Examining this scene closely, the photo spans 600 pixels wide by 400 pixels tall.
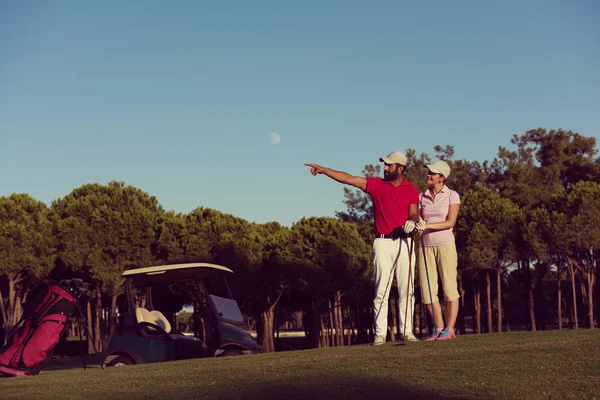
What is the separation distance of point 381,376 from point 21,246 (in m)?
41.7

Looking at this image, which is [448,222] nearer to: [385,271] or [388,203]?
[388,203]

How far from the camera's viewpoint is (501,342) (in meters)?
9.14

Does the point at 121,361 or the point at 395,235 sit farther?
the point at 121,361

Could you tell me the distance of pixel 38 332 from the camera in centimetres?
1116

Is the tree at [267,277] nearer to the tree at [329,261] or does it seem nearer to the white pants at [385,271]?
the tree at [329,261]

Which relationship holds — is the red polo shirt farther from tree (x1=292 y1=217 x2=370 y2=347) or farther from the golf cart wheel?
tree (x1=292 y1=217 x2=370 y2=347)

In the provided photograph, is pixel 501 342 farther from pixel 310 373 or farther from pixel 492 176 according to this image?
pixel 492 176

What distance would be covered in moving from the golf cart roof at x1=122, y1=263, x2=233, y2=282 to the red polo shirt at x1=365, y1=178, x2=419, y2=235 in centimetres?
591

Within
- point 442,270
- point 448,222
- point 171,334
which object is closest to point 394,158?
point 448,222

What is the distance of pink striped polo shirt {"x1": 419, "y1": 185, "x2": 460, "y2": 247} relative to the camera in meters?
9.98

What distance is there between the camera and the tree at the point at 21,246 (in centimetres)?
4438

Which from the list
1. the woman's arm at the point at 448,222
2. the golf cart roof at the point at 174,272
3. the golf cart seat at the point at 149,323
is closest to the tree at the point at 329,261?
the golf cart roof at the point at 174,272

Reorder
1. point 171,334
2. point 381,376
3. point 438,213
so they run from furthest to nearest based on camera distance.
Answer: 1. point 171,334
2. point 438,213
3. point 381,376

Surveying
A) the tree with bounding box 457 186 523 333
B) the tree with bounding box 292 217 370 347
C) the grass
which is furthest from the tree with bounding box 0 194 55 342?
the grass
